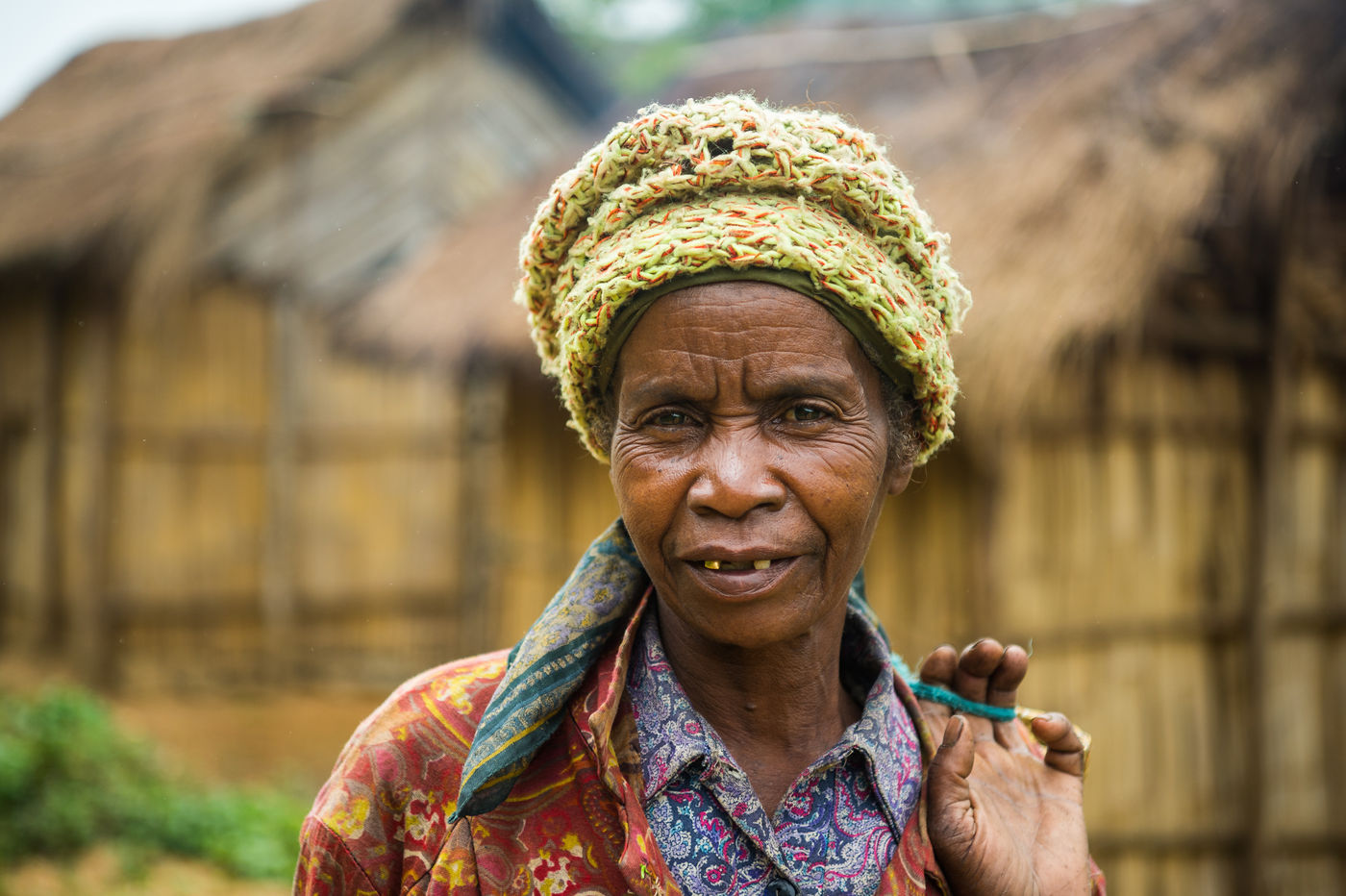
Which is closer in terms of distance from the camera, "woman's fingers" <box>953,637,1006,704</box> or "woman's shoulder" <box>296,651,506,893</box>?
"woman's shoulder" <box>296,651,506,893</box>

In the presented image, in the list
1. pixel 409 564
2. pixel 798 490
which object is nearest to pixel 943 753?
pixel 798 490

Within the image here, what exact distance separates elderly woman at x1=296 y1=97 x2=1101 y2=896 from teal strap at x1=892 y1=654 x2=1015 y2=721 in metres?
0.16

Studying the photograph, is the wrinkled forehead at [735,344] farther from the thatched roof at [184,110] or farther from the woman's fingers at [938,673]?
the thatched roof at [184,110]

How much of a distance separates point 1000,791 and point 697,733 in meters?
0.58

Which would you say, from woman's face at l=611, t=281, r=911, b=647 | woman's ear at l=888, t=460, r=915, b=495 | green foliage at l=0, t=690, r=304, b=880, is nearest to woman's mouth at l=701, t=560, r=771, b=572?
woman's face at l=611, t=281, r=911, b=647

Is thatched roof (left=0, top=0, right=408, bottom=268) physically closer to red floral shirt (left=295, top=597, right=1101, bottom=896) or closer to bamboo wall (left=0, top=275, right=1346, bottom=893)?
bamboo wall (left=0, top=275, right=1346, bottom=893)

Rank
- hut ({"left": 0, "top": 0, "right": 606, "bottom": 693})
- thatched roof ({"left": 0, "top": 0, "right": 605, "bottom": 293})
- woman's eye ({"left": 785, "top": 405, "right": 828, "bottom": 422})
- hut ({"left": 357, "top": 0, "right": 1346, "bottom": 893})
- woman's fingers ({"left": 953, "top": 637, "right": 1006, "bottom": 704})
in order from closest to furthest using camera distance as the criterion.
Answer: woman's eye ({"left": 785, "top": 405, "right": 828, "bottom": 422}) < woman's fingers ({"left": 953, "top": 637, "right": 1006, "bottom": 704}) < hut ({"left": 357, "top": 0, "right": 1346, "bottom": 893}) < thatched roof ({"left": 0, "top": 0, "right": 605, "bottom": 293}) < hut ({"left": 0, "top": 0, "right": 606, "bottom": 693})

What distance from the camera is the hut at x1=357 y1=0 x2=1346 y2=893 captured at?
5.66 m

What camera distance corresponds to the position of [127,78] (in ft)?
40.9

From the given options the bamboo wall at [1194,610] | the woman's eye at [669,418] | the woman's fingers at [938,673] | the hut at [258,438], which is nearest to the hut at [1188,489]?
the bamboo wall at [1194,610]

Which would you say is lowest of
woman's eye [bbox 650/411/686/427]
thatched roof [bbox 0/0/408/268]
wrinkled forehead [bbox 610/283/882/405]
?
woman's eye [bbox 650/411/686/427]

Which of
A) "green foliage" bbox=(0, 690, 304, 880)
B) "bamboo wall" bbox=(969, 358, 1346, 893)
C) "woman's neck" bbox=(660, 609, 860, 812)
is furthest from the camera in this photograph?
"green foliage" bbox=(0, 690, 304, 880)

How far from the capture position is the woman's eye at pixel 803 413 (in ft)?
5.87

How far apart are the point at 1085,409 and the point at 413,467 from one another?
6887mm
